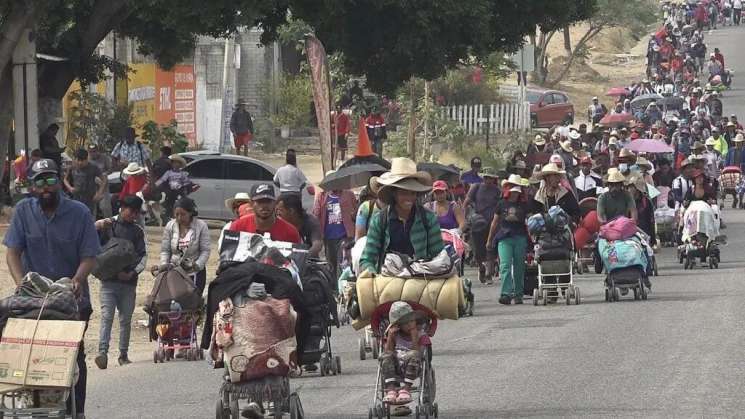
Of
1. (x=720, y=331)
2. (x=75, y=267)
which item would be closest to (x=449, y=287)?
(x=75, y=267)

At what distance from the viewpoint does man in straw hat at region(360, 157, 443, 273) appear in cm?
1216

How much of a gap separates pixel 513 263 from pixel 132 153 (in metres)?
13.4

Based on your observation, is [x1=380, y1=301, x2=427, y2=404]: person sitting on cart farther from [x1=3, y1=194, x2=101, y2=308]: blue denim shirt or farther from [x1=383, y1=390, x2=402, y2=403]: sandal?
[x1=3, y1=194, x2=101, y2=308]: blue denim shirt

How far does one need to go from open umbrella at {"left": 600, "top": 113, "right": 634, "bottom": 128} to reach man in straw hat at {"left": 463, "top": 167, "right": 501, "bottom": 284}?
25397 millimetres

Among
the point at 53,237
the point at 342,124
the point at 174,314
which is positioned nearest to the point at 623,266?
the point at 174,314

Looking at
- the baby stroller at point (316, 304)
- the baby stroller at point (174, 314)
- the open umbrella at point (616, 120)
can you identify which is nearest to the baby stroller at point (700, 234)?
the baby stroller at point (174, 314)

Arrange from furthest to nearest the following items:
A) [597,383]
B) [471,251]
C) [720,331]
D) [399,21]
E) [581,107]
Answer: [581,107], [399,21], [471,251], [720,331], [597,383]

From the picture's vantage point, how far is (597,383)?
47.0ft

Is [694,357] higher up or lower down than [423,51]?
lower down

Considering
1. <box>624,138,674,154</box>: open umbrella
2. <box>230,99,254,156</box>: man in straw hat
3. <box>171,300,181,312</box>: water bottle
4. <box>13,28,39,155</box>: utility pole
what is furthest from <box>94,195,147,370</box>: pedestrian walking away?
<box>230,99,254,156</box>: man in straw hat

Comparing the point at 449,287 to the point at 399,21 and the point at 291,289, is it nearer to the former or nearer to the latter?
the point at 291,289

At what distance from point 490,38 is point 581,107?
119 ft

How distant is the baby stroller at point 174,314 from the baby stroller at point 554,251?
5350 mm

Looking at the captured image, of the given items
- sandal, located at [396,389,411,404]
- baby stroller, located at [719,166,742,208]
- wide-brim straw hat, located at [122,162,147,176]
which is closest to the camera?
sandal, located at [396,389,411,404]
